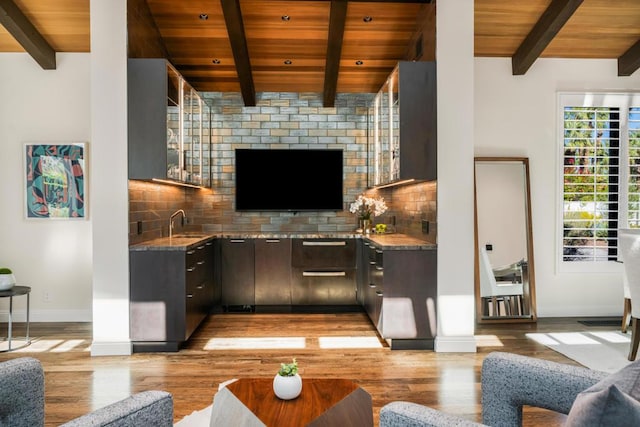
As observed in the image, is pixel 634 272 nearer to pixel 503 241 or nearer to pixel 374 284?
pixel 503 241

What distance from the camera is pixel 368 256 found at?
16.1 ft

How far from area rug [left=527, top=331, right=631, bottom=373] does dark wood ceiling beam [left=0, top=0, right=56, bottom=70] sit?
5.79 meters

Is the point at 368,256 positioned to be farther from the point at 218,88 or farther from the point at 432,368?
the point at 218,88

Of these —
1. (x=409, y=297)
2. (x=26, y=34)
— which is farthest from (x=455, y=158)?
(x=26, y=34)

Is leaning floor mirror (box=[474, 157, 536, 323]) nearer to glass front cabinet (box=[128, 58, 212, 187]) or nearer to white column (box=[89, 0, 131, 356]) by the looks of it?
glass front cabinet (box=[128, 58, 212, 187])

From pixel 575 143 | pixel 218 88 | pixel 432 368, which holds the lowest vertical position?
pixel 432 368

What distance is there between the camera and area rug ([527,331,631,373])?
12.1 feet

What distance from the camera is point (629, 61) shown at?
5.26 metres

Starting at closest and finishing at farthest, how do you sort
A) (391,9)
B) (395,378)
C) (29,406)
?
1. (29,406)
2. (395,378)
3. (391,9)

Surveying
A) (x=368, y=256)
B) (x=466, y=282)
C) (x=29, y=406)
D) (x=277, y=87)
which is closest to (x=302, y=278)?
(x=368, y=256)

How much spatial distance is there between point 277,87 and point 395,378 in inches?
160

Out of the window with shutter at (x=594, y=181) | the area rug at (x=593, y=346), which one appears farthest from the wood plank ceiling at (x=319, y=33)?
the area rug at (x=593, y=346)

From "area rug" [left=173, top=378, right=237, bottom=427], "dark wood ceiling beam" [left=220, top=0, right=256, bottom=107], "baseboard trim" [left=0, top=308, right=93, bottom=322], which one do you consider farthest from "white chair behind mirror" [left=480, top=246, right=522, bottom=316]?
"baseboard trim" [left=0, top=308, right=93, bottom=322]

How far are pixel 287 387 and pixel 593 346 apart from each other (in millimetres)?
3426
